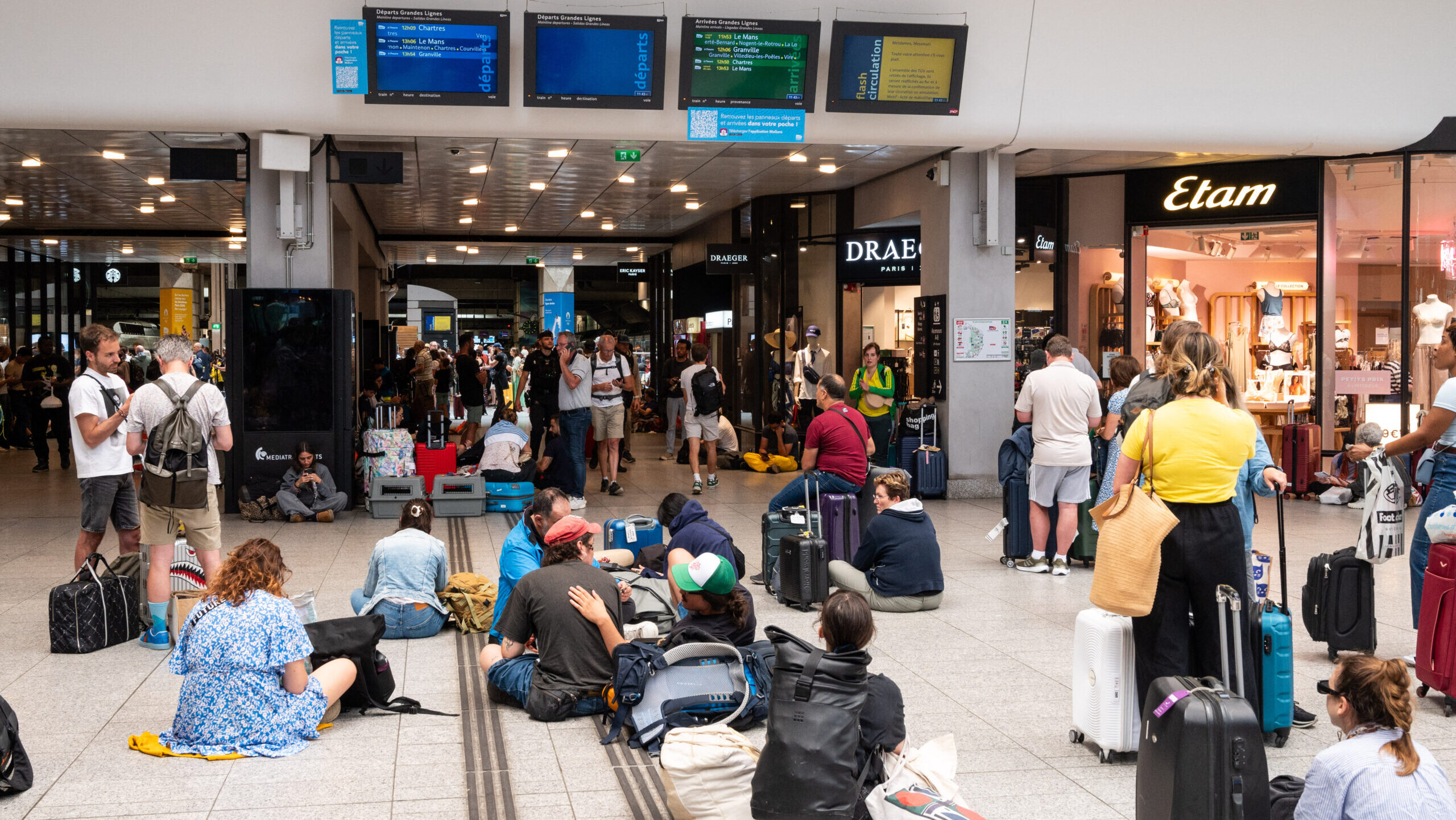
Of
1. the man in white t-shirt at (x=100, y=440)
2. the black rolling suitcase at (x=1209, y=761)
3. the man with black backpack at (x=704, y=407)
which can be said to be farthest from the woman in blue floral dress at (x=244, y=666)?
the man with black backpack at (x=704, y=407)

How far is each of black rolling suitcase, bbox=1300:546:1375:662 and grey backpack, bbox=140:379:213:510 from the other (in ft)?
18.8

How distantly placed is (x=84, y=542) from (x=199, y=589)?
846 mm

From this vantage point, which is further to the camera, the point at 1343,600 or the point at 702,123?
the point at 702,123

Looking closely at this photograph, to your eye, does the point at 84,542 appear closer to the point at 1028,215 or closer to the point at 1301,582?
the point at 1301,582

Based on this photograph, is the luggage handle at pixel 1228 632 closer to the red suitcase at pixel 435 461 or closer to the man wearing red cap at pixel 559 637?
the man wearing red cap at pixel 559 637

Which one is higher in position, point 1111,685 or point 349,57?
point 349,57

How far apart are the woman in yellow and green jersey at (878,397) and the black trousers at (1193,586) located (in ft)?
29.0

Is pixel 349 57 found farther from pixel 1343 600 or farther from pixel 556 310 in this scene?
pixel 556 310

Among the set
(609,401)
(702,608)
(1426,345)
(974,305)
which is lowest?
(702,608)

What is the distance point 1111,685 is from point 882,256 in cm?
1156

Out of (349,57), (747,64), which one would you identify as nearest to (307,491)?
(349,57)

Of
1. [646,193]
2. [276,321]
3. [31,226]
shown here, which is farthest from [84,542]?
[31,226]

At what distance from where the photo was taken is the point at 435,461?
12.1 metres

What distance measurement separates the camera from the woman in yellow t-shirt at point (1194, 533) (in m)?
4.29
